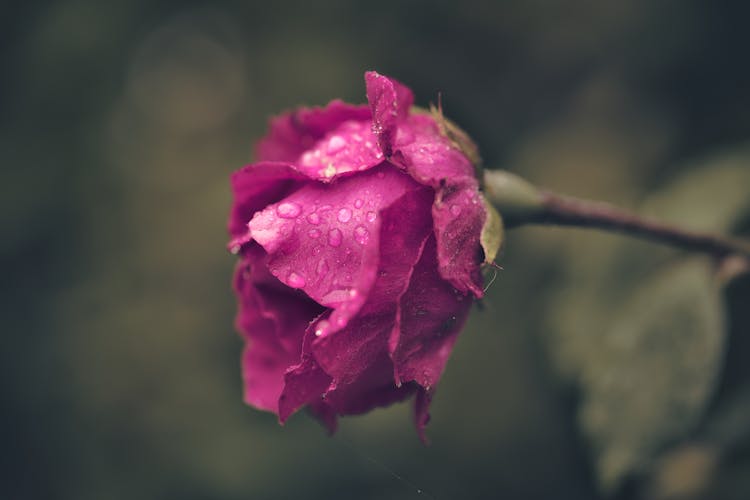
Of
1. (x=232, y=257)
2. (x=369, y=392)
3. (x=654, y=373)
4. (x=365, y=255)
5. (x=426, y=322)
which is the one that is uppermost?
(x=365, y=255)

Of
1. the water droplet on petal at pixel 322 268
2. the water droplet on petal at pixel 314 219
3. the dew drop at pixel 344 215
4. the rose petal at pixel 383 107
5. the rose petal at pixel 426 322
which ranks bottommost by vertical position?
the rose petal at pixel 426 322

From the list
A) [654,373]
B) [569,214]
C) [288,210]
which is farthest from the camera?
[654,373]

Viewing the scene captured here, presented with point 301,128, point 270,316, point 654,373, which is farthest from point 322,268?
point 654,373

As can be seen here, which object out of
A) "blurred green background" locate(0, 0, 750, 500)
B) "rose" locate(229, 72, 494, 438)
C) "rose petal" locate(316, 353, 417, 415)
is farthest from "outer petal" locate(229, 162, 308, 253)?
"blurred green background" locate(0, 0, 750, 500)

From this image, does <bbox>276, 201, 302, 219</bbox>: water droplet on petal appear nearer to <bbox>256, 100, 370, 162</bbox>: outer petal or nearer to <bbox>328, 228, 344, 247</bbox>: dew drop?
<bbox>328, 228, 344, 247</bbox>: dew drop

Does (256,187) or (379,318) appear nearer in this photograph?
(379,318)

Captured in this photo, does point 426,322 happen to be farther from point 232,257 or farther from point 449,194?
point 232,257

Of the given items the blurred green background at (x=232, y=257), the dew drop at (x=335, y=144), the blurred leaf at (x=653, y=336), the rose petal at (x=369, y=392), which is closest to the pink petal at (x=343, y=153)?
the dew drop at (x=335, y=144)

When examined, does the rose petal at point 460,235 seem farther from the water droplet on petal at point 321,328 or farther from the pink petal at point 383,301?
the water droplet on petal at point 321,328
